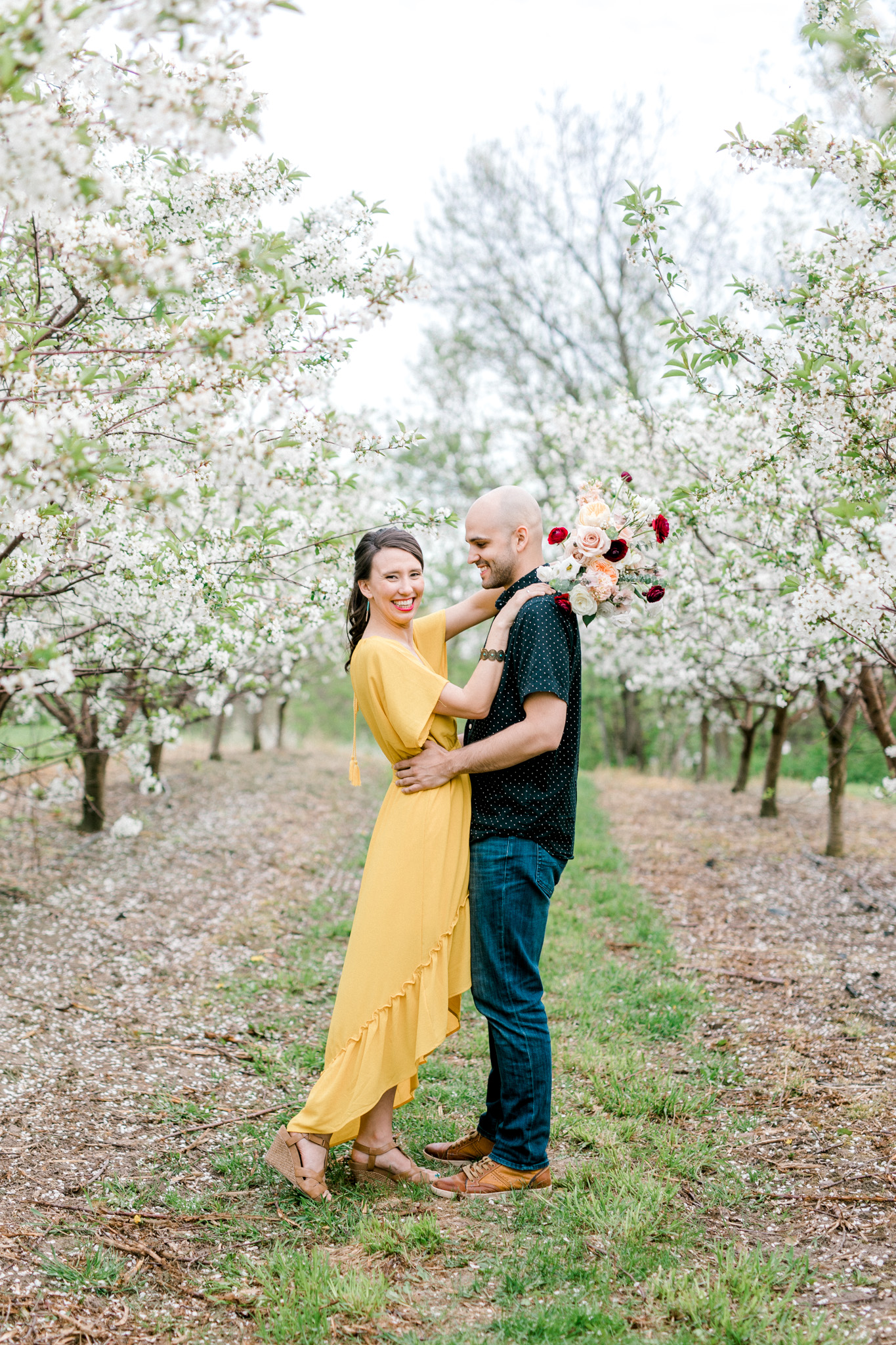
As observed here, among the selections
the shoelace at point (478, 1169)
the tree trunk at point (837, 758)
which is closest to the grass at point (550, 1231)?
the shoelace at point (478, 1169)

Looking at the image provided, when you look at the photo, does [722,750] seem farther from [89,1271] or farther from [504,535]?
[89,1271]

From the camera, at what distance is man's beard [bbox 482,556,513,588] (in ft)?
11.5

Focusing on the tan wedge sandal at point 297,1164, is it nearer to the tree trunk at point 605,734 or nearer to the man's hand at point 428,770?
the man's hand at point 428,770

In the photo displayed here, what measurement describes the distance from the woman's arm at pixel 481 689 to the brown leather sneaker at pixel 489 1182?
1.56 metres

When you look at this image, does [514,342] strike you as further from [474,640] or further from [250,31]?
[250,31]

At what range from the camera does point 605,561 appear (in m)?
3.37

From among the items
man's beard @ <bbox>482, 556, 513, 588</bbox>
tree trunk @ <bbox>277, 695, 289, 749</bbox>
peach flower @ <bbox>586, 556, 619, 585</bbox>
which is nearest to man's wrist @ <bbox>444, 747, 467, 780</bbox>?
man's beard @ <bbox>482, 556, 513, 588</bbox>

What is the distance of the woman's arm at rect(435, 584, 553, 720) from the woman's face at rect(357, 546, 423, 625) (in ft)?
1.01

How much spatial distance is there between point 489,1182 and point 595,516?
2.32 meters

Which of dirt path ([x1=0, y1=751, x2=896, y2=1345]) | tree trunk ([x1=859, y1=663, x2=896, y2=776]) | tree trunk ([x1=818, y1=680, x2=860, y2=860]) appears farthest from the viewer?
tree trunk ([x1=818, y1=680, x2=860, y2=860])

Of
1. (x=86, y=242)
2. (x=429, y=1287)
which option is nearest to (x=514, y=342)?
(x=86, y=242)

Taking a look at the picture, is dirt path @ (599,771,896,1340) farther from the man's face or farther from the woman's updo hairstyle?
the woman's updo hairstyle

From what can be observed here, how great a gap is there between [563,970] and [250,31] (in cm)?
513

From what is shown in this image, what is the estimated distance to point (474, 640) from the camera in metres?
24.8
